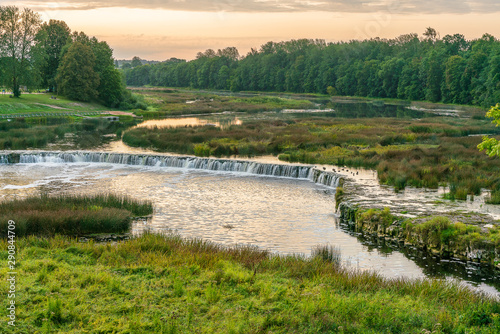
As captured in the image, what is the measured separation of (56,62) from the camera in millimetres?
104375

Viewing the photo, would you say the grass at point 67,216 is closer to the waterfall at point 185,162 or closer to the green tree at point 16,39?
the waterfall at point 185,162

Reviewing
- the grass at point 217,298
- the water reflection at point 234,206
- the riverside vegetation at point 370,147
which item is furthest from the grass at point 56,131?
the grass at point 217,298

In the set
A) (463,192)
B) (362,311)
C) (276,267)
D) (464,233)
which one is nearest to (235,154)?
(463,192)

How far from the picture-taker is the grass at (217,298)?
391 inches

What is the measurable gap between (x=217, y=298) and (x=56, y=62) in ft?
344

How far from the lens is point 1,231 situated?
18.1 meters

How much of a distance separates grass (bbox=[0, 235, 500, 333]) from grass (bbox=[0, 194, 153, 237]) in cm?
442

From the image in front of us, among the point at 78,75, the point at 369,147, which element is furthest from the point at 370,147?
the point at 78,75

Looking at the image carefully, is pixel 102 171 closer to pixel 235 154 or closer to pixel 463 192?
pixel 235 154

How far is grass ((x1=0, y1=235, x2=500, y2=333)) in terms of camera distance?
32.6 feet

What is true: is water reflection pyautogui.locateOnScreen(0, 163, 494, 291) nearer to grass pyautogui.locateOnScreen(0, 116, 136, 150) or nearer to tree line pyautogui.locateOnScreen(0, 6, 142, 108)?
grass pyautogui.locateOnScreen(0, 116, 136, 150)

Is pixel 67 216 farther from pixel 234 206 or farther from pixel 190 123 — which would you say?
pixel 190 123

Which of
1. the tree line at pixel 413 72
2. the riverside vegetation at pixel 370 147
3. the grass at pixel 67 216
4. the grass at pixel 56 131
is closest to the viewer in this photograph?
the grass at pixel 67 216

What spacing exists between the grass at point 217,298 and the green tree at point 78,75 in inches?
3269
